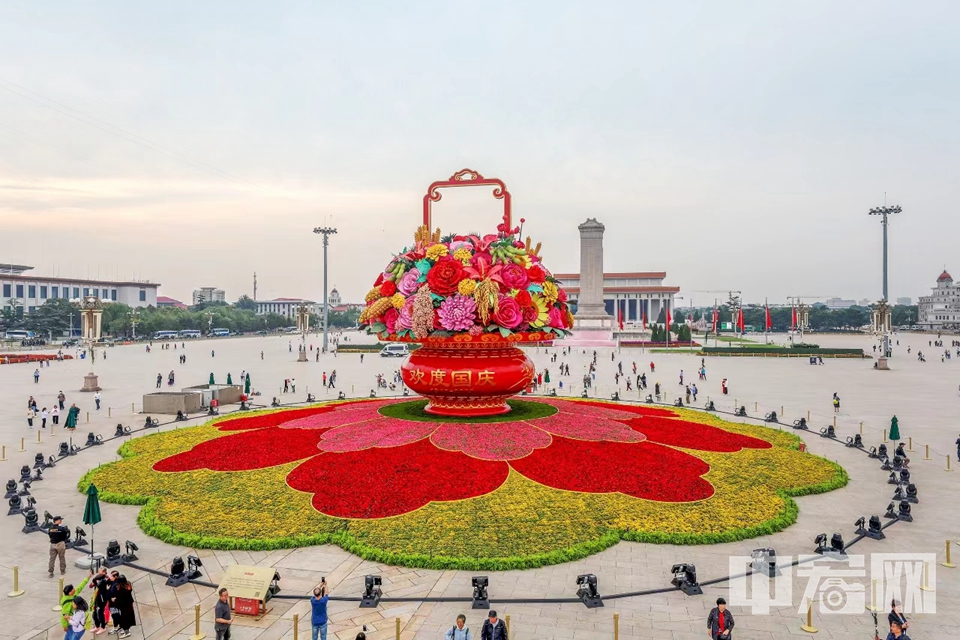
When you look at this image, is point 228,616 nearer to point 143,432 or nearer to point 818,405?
point 143,432

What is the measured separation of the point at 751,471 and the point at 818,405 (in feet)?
70.2

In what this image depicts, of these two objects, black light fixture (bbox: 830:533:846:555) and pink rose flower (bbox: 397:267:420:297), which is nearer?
black light fixture (bbox: 830:533:846:555)

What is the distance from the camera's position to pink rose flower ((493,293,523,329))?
62.4 feet

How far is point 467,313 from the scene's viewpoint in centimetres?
1900

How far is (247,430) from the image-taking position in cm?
2258

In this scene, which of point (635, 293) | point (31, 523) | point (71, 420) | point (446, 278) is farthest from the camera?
point (635, 293)

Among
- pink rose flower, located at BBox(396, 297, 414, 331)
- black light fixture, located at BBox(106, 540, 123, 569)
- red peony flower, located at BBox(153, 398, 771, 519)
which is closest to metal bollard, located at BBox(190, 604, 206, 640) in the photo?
black light fixture, located at BBox(106, 540, 123, 569)

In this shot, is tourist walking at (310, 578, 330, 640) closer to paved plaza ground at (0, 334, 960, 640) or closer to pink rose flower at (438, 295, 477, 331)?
paved plaza ground at (0, 334, 960, 640)

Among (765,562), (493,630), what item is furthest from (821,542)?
(493,630)

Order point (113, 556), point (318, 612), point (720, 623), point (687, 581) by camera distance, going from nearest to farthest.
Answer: point (720, 623)
point (318, 612)
point (687, 581)
point (113, 556)

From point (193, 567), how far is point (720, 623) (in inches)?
407

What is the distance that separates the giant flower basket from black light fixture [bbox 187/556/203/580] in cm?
966

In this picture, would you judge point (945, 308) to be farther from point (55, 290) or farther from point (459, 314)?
point (55, 290)

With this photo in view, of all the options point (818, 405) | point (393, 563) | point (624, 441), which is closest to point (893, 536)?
point (624, 441)
